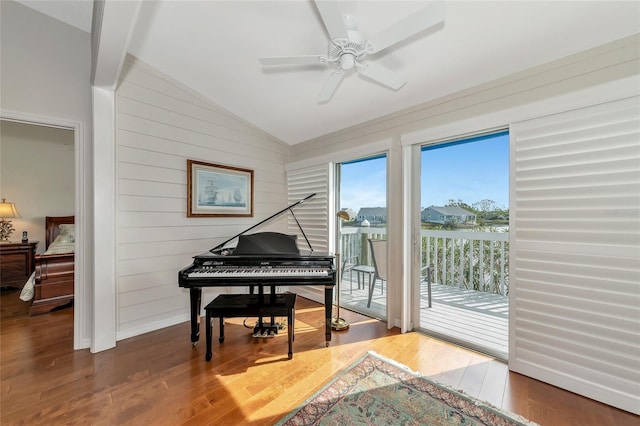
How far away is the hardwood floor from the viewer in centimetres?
164

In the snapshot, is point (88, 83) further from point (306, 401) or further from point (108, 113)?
point (306, 401)

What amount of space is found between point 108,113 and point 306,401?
3079 millimetres

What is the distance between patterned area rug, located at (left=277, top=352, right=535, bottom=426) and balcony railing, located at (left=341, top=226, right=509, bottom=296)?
58.6 inches

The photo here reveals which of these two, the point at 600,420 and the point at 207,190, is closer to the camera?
the point at 600,420

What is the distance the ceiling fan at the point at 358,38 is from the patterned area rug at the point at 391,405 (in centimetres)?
225

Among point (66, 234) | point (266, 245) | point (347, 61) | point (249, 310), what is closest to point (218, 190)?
point (266, 245)

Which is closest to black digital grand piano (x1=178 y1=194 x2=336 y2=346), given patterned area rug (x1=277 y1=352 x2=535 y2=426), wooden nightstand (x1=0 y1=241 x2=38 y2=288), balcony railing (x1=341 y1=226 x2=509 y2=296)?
patterned area rug (x1=277 y1=352 x2=535 y2=426)

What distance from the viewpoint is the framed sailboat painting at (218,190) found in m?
3.12

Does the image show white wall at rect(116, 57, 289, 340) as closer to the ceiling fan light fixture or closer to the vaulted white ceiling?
the vaulted white ceiling

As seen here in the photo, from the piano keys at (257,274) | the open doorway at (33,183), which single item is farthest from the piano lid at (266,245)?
the open doorway at (33,183)

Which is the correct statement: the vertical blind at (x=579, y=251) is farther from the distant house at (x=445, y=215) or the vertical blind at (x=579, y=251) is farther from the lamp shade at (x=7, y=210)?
the lamp shade at (x=7, y=210)

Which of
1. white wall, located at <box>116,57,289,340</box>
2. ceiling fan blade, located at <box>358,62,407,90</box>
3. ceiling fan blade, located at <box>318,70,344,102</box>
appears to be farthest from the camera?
white wall, located at <box>116,57,289,340</box>

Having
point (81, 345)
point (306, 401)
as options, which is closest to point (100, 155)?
point (81, 345)

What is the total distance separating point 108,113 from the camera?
2459 mm
